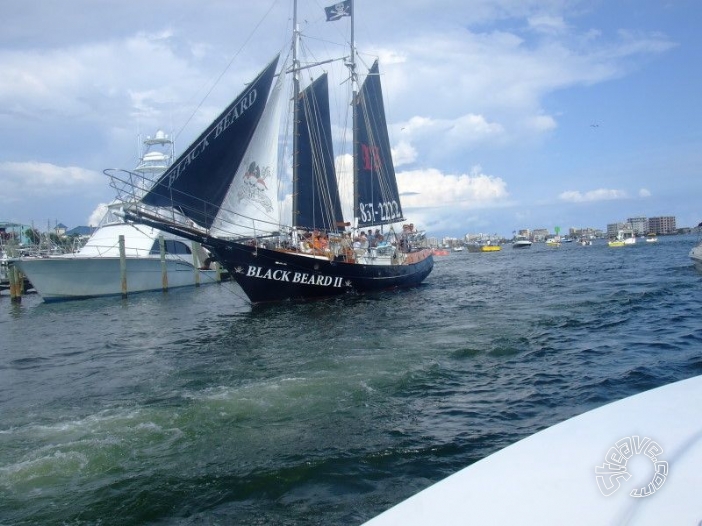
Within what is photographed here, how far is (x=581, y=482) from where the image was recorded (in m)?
2.43

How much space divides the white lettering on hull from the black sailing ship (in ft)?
0.14

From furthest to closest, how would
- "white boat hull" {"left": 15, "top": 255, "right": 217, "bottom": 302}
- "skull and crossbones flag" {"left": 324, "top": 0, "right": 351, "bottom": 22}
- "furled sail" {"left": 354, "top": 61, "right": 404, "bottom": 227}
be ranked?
"skull and crossbones flag" {"left": 324, "top": 0, "right": 351, "bottom": 22}
"furled sail" {"left": 354, "top": 61, "right": 404, "bottom": 227}
"white boat hull" {"left": 15, "top": 255, "right": 217, "bottom": 302}

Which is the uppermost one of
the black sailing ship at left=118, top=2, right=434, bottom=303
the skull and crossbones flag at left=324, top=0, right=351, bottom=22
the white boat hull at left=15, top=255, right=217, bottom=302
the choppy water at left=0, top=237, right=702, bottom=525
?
the skull and crossbones flag at left=324, top=0, right=351, bottom=22

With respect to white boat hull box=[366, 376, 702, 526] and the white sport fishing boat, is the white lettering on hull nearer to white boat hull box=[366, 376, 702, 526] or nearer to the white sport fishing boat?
the white sport fishing boat

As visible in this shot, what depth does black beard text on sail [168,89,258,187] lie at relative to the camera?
73.7 feet

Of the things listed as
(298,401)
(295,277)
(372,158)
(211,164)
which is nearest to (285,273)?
(295,277)

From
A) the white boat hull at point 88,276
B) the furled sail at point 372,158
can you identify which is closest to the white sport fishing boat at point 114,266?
the white boat hull at point 88,276

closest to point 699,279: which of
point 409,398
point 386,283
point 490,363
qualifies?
point 386,283

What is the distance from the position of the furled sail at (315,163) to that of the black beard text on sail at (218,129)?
6.51 metres

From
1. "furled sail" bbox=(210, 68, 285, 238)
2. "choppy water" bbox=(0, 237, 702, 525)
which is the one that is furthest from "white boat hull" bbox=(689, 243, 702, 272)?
"furled sail" bbox=(210, 68, 285, 238)

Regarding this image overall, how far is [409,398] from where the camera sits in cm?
916

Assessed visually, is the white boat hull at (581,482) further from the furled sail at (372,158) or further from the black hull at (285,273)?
the furled sail at (372,158)

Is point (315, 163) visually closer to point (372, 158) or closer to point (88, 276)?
point (372, 158)

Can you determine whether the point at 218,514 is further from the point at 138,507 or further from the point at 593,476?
the point at 593,476
